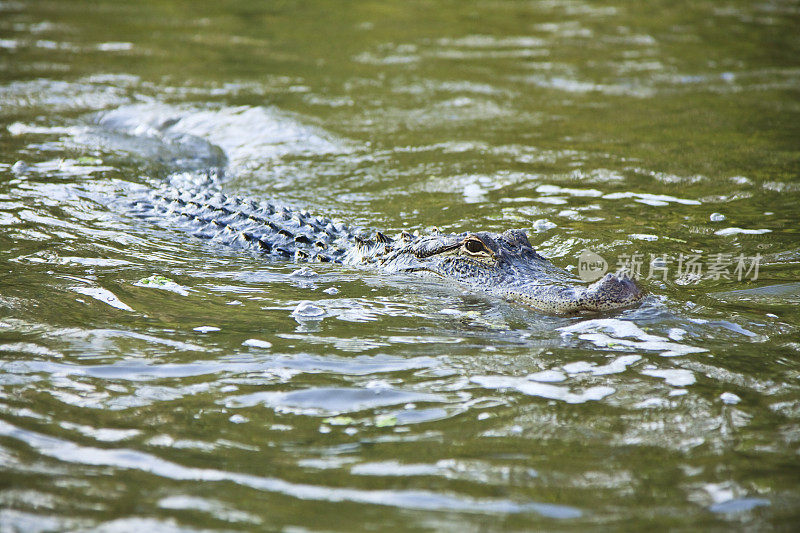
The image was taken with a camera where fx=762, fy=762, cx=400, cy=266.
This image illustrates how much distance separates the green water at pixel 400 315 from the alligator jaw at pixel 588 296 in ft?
0.30

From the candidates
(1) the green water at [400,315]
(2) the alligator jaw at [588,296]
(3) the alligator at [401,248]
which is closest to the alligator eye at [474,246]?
(3) the alligator at [401,248]

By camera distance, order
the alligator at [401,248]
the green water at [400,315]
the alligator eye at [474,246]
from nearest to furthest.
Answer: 1. the green water at [400,315]
2. the alligator at [401,248]
3. the alligator eye at [474,246]

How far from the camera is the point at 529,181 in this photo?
8297 mm

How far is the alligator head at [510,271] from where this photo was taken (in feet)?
15.7

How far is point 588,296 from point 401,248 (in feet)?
6.05

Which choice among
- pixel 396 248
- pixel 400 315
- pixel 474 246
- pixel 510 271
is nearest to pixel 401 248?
pixel 396 248

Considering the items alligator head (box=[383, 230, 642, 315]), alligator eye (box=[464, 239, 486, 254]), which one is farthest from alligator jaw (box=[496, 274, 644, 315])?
alligator eye (box=[464, 239, 486, 254])

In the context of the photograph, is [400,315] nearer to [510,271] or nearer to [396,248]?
[510,271]

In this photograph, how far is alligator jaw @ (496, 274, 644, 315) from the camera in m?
4.75

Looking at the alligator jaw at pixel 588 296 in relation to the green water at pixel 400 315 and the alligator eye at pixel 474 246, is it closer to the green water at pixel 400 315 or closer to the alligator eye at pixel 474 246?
the green water at pixel 400 315

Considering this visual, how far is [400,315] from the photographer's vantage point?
508 centimetres

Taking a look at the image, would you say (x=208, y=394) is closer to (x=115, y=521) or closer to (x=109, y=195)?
(x=115, y=521)

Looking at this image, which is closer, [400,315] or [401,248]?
[400,315]

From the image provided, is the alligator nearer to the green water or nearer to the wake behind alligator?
the wake behind alligator
